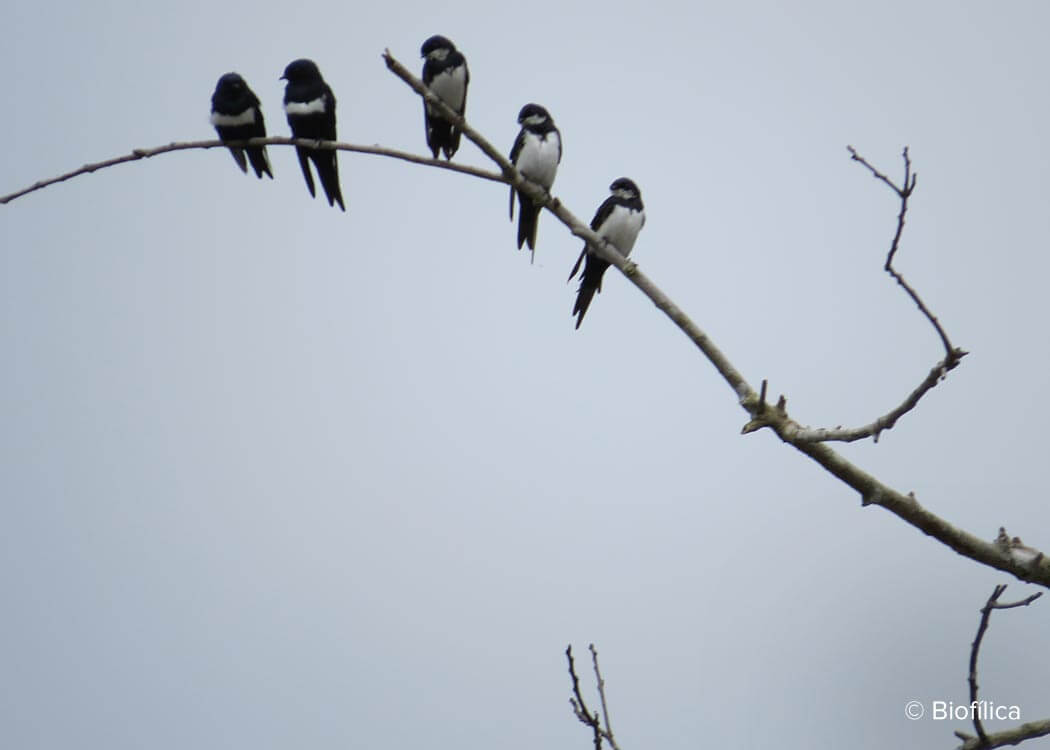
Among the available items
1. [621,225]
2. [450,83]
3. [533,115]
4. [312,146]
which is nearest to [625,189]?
[621,225]

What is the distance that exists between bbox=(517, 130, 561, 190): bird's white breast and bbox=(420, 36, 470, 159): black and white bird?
0.53m

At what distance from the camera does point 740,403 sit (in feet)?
10.5

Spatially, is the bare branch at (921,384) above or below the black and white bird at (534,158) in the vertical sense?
below

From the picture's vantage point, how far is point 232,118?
7.46 meters

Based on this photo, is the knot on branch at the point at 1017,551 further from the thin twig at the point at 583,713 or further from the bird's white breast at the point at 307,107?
the bird's white breast at the point at 307,107

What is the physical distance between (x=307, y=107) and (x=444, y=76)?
123cm

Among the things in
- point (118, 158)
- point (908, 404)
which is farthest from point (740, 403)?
point (118, 158)

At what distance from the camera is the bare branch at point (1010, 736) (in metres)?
2.56

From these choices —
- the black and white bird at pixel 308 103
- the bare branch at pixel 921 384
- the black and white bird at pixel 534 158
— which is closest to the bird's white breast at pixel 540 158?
the black and white bird at pixel 534 158

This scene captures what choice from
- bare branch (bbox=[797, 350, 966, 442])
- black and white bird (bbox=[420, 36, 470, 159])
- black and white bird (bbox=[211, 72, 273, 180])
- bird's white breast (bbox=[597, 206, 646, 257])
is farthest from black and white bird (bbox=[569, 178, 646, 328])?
bare branch (bbox=[797, 350, 966, 442])

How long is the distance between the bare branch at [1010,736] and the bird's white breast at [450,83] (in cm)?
627

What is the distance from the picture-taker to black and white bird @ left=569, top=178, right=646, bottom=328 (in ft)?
26.7

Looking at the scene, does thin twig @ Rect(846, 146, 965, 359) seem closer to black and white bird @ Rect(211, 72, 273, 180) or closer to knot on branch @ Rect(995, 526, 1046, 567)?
knot on branch @ Rect(995, 526, 1046, 567)

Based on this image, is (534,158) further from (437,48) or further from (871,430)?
(871,430)
